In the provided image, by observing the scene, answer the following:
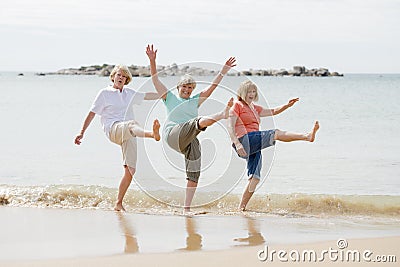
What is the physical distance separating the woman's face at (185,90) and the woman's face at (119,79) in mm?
643

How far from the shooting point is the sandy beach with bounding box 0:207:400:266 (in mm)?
4969

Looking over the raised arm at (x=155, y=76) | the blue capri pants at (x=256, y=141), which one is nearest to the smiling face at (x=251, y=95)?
the blue capri pants at (x=256, y=141)

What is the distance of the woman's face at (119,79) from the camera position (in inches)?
286

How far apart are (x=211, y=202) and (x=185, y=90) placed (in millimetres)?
1792

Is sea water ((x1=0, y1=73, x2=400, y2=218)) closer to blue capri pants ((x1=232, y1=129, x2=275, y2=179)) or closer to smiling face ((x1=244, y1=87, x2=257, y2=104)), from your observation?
smiling face ((x1=244, y1=87, x2=257, y2=104))

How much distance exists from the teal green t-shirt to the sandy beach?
0.99 meters

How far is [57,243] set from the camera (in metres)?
5.48

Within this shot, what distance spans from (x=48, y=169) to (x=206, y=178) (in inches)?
105

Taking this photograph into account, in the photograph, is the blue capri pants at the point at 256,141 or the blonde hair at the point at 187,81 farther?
the blue capri pants at the point at 256,141

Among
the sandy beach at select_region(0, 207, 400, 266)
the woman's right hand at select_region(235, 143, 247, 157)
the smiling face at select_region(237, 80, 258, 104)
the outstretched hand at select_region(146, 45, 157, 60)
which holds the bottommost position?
the sandy beach at select_region(0, 207, 400, 266)

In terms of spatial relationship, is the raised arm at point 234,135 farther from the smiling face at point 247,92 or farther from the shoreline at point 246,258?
the shoreline at point 246,258

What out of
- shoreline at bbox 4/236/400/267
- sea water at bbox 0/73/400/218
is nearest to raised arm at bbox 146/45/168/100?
sea water at bbox 0/73/400/218

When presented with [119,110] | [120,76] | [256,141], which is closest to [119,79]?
[120,76]

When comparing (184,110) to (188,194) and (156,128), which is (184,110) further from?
(188,194)
